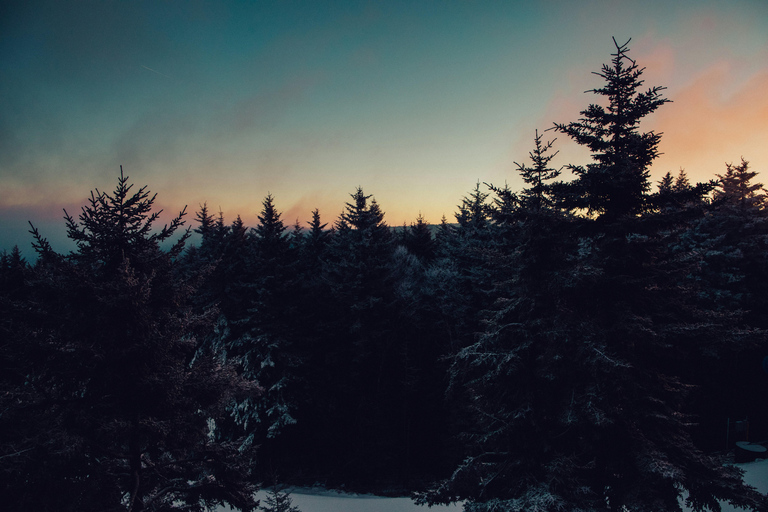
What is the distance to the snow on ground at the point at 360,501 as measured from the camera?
14.6m

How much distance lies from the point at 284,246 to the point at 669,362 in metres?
20.9

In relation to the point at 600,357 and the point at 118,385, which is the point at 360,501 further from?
the point at 600,357

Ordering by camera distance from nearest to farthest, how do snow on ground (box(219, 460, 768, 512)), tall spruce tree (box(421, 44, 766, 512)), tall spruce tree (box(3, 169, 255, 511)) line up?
tall spruce tree (box(3, 169, 255, 511)) → tall spruce tree (box(421, 44, 766, 512)) → snow on ground (box(219, 460, 768, 512))

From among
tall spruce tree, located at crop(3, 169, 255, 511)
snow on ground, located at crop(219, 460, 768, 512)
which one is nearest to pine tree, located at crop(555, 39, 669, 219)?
tall spruce tree, located at crop(3, 169, 255, 511)

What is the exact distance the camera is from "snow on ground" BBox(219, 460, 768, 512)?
1463 cm

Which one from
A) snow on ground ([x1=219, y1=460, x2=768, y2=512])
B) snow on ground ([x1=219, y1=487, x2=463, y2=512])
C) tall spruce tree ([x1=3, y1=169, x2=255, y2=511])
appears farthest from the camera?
snow on ground ([x1=219, y1=487, x2=463, y2=512])

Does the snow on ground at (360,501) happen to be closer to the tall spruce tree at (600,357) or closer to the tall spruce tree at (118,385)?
the tall spruce tree at (600,357)

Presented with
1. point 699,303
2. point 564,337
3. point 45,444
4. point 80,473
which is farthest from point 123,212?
point 699,303

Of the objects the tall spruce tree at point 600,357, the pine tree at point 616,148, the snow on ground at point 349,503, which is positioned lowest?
the snow on ground at point 349,503

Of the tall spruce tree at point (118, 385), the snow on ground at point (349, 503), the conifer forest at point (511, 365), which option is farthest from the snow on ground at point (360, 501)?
the tall spruce tree at point (118, 385)

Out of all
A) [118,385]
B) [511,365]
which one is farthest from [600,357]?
[118,385]

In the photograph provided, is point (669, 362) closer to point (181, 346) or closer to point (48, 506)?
point (181, 346)

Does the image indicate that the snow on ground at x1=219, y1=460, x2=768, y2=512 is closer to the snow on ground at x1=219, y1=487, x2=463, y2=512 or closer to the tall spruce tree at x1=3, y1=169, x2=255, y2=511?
the snow on ground at x1=219, y1=487, x2=463, y2=512

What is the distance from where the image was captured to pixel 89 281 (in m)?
7.18
